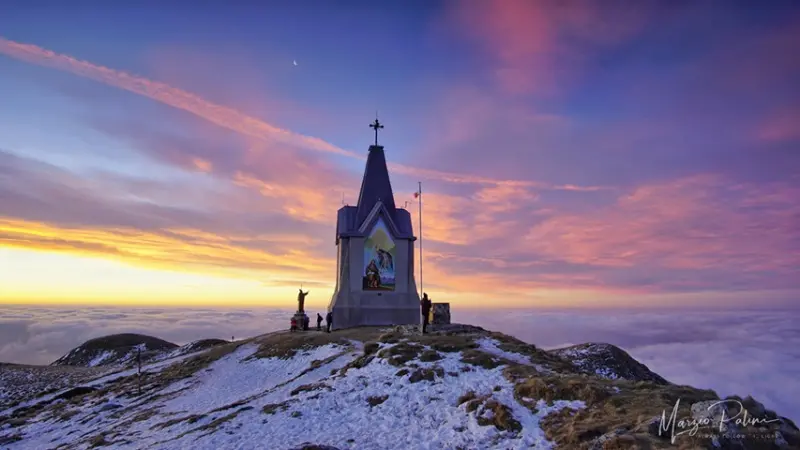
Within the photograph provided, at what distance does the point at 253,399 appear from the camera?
67.3ft

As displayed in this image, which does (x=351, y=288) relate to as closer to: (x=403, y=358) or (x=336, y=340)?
(x=336, y=340)

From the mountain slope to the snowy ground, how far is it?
2.5 inches

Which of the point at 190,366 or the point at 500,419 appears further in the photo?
the point at 190,366

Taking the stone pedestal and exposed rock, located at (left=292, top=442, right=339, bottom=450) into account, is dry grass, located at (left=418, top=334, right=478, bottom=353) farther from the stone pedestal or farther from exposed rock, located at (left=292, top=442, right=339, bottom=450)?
exposed rock, located at (left=292, top=442, right=339, bottom=450)

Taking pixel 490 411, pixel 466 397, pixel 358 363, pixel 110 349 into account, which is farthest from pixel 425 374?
pixel 110 349

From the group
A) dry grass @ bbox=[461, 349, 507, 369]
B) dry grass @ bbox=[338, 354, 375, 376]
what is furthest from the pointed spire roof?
dry grass @ bbox=[461, 349, 507, 369]

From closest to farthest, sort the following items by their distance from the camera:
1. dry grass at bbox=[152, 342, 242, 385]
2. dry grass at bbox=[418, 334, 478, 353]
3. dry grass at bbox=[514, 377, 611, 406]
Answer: dry grass at bbox=[514, 377, 611, 406], dry grass at bbox=[418, 334, 478, 353], dry grass at bbox=[152, 342, 242, 385]

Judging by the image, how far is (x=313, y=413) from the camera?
1686cm

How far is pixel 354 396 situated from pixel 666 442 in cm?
1102

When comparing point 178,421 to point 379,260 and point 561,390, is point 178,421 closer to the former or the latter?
point 561,390

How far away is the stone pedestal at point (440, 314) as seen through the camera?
30.3 meters

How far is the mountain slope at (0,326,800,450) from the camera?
13164 mm

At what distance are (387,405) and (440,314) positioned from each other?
13753mm
